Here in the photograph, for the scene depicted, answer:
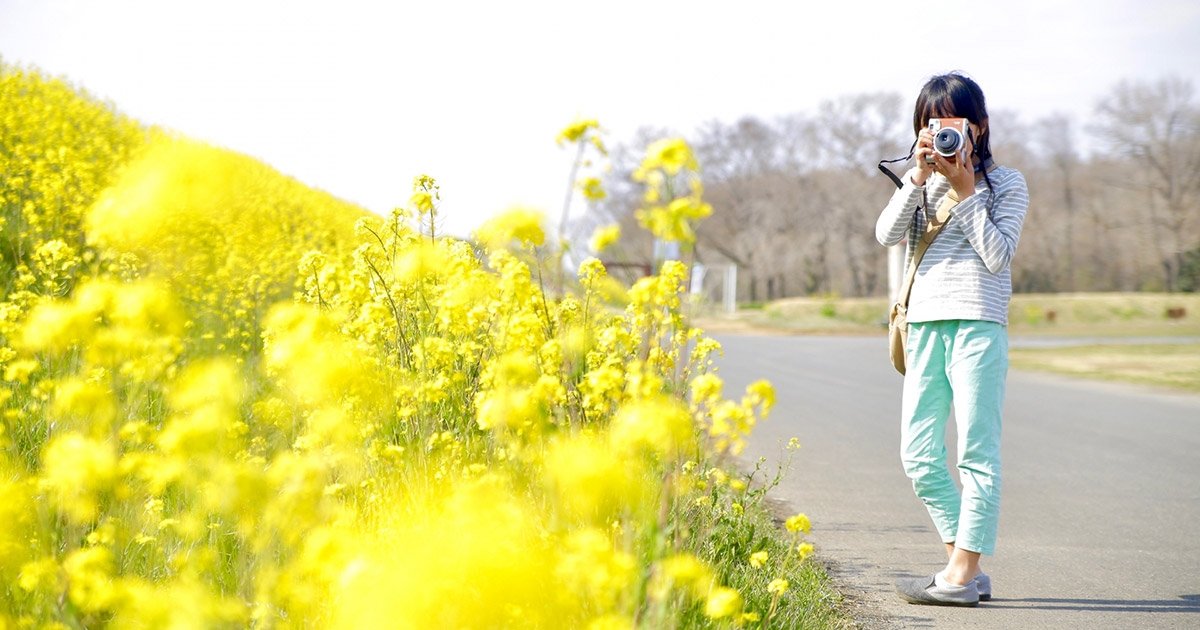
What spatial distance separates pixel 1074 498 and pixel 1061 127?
47555 mm

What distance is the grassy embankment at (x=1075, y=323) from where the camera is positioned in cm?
1652

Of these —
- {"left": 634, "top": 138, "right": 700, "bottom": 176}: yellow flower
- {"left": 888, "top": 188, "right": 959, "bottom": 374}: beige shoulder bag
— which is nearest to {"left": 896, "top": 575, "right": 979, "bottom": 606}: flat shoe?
{"left": 888, "top": 188, "right": 959, "bottom": 374}: beige shoulder bag

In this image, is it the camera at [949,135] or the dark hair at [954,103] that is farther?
the dark hair at [954,103]

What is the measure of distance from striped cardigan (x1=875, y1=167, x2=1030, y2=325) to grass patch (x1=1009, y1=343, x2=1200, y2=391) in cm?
1006

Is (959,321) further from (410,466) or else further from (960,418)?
(410,466)

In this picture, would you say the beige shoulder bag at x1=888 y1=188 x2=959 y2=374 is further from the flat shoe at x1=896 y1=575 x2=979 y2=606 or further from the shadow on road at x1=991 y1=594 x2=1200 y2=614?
the shadow on road at x1=991 y1=594 x2=1200 y2=614

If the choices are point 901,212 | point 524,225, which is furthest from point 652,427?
point 901,212

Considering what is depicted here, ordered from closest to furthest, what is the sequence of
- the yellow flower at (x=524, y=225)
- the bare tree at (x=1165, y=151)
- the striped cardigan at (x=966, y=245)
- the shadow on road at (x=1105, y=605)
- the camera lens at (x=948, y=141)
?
the yellow flower at (x=524, y=225), the camera lens at (x=948, y=141), the striped cardigan at (x=966, y=245), the shadow on road at (x=1105, y=605), the bare tree at (x=1165, y=151)

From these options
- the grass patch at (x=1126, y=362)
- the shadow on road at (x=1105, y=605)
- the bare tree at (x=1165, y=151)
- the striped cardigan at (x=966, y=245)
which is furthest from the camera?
the bare tree at (x=1165, y=151)

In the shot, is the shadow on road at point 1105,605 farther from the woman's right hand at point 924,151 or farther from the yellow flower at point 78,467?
the yellow flower at point 78,467

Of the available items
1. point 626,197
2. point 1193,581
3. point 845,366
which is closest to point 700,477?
point 1193,581

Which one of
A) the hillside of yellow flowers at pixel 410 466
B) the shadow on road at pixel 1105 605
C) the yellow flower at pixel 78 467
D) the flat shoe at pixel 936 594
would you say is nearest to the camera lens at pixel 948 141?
the hillside of yellow flowers at pixel 410 466

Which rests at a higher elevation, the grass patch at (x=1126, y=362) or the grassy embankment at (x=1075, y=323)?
the grassy embankment at (x=1075, y=323)

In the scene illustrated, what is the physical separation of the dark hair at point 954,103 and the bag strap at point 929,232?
0.63 ft
